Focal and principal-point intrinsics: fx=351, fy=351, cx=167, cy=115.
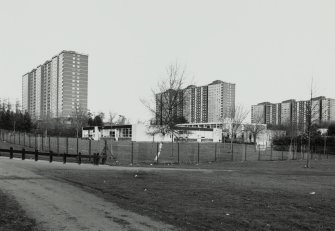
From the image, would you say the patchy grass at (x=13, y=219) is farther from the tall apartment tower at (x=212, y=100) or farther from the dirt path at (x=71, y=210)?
the tall apartment tower at (x=212, y=100)

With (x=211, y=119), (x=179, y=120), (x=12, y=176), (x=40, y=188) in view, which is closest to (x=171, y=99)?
(x=179, y=120)

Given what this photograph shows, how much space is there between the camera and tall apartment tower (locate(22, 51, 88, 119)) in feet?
453

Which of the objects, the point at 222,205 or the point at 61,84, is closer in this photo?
the point at 222,205

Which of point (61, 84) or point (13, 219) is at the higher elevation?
point (61, 84)

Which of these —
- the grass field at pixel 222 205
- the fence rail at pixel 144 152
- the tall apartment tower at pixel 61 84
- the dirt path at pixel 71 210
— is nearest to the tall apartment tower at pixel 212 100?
the tall apartment tower at pixel 61 84

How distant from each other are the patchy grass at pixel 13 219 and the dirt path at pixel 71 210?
0.58ft

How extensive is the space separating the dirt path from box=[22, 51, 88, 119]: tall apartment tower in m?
127

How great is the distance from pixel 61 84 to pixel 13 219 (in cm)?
13732

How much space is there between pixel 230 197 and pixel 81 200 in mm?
4709

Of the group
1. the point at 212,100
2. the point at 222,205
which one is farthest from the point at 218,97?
the point at 222,205

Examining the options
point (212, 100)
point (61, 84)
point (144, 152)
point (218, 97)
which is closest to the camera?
point (144, 152)

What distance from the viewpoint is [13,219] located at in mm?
7242

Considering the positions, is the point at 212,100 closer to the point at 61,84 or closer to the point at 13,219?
the point at 61,84

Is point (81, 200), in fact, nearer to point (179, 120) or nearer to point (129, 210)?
point (129, 210)
